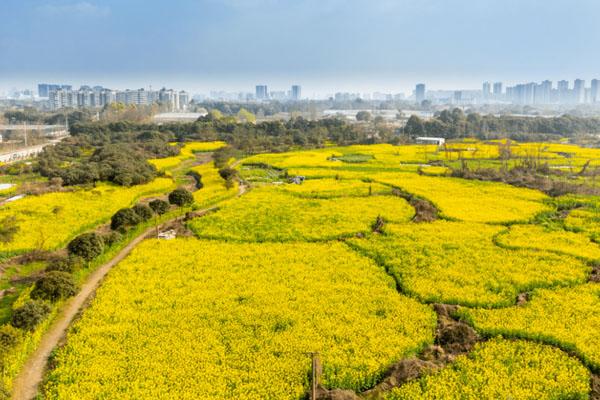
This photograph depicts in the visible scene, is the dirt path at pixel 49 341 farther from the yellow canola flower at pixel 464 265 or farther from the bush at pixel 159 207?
the yellow canola flower at pixel 464 265

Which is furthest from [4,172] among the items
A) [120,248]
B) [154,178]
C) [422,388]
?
[422,388]

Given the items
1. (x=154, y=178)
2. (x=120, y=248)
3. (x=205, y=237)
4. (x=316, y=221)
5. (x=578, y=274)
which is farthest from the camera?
(x=154, y=178)

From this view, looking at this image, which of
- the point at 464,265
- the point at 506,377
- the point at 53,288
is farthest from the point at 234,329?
the point at 464,265

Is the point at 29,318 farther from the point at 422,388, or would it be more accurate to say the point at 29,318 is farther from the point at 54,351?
the point at 422,388

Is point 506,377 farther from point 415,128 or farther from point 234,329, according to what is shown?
point 415,128

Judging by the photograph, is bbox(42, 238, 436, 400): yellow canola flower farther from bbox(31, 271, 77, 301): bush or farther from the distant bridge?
the distant bridge

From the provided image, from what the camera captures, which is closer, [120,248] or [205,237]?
[120,248]

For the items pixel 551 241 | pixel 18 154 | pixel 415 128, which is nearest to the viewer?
pixel 551 241
